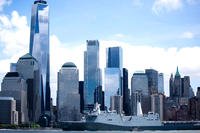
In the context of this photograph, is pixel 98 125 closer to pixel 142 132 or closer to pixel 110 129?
pixel 110 129

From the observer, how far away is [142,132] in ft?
632

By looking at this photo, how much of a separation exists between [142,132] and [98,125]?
63.1 ft

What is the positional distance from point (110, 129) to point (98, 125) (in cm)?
532

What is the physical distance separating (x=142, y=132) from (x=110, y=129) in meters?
14.5

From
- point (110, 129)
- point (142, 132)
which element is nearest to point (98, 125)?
point (110, 129)

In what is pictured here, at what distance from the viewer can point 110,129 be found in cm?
19925

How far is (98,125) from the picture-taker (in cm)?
19925
